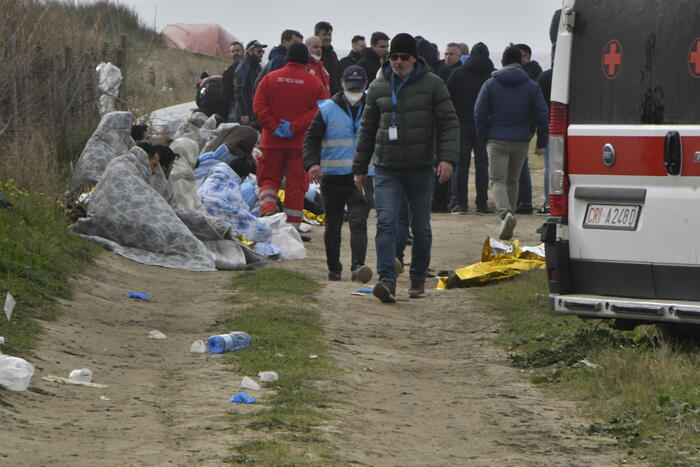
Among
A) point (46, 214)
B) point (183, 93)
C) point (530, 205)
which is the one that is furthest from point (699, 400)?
point (183, 93)

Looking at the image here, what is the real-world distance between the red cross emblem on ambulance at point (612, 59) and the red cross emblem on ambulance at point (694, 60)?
46 centimetres

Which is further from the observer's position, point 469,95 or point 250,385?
point 469,95

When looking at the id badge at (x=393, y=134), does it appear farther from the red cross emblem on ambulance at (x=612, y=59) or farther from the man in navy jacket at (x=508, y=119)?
the man in navy jacket at (x=508, y=119)

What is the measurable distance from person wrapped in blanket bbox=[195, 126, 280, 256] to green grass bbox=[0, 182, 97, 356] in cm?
197

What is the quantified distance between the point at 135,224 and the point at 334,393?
6825mm

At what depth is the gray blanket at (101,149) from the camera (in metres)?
15.5

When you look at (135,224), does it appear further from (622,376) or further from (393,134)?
(622,376)

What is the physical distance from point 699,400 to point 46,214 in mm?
7970

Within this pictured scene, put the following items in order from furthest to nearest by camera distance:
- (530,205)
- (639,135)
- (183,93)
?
(183,93) < (530,205) < (639,135)

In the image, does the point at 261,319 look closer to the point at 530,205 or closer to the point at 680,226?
the point at 680,226

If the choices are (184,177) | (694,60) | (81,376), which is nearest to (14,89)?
(184,177)

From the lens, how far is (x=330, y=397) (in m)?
7.52

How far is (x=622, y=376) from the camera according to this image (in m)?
7.99

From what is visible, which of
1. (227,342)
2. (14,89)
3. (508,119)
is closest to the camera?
(227,342)
